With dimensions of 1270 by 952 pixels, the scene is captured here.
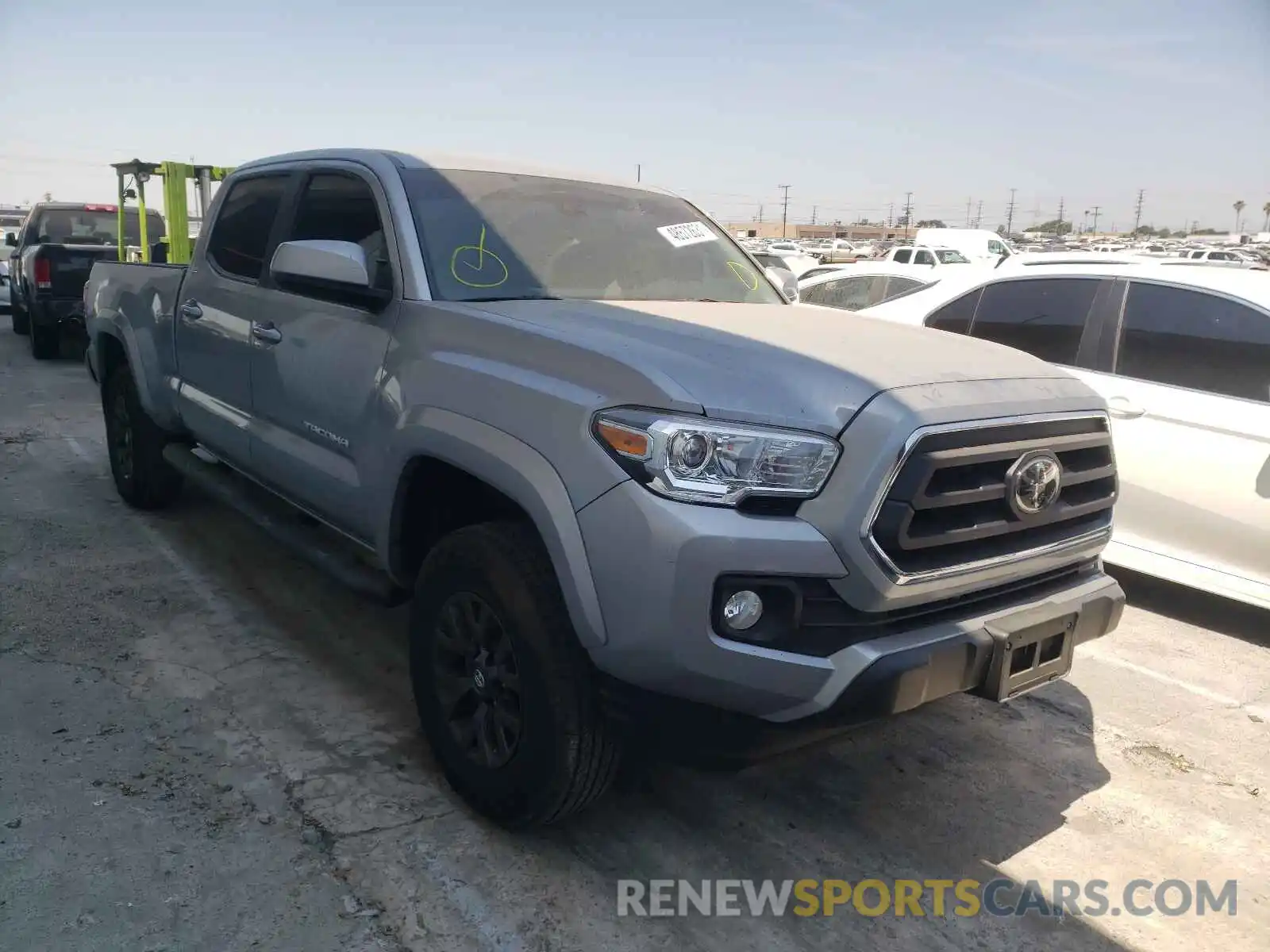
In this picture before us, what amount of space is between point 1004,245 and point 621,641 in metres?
37.5

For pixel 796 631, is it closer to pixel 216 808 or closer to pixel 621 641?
pixel 621 641

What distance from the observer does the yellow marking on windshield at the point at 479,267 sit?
10.7 feet

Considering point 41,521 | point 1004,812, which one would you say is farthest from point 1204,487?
point 41,521

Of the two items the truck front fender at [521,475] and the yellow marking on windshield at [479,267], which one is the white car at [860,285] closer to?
the yellow marking on windshield at [479,267]

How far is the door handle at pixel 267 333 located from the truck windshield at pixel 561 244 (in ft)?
2.79

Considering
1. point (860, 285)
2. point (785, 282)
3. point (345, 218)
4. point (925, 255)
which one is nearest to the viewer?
point (345, 218)

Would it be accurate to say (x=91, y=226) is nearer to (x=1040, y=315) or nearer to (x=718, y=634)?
(x=1040, y=315)

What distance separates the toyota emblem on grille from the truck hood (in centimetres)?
26

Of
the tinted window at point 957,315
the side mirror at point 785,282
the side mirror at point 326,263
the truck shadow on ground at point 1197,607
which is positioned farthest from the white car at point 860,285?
the side mirror at point 326,263

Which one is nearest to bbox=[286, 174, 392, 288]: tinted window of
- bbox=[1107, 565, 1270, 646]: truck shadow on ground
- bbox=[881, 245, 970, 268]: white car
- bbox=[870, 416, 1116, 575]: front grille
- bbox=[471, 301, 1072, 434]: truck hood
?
bbox=[471, 301, 1072, 434]: truck hood

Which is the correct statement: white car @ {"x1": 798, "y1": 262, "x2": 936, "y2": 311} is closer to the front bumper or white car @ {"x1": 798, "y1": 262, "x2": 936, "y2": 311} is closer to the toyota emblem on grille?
the toyota emblem on grille

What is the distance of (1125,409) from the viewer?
4844mm

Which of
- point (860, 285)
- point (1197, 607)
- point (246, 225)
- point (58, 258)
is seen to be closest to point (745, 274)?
point (246, 225)

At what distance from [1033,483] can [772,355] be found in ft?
2.47
